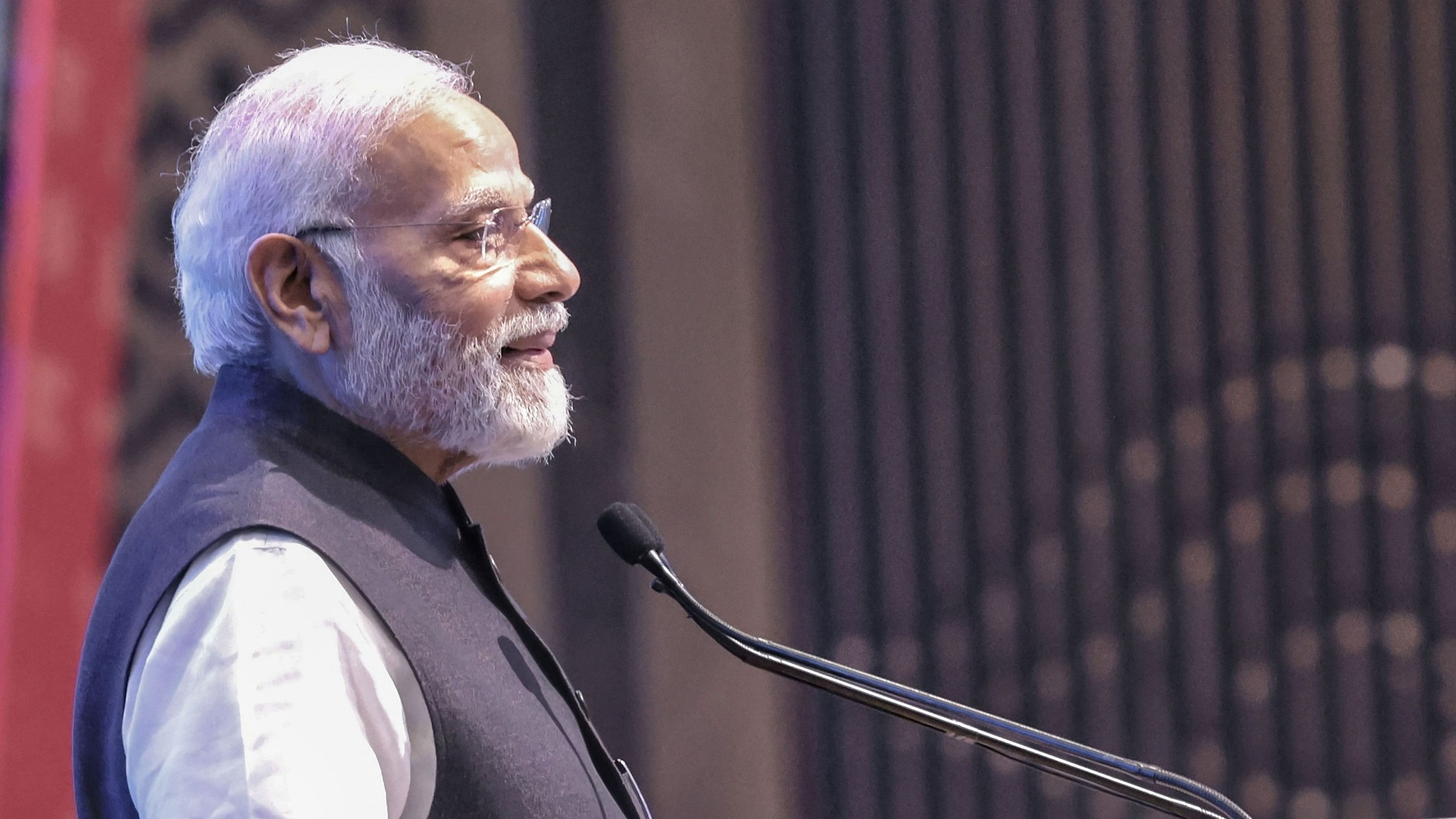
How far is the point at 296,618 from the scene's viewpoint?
0.82 meters

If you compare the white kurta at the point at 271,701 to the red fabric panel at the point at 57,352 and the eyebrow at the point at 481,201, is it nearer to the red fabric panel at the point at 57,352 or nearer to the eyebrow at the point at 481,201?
the eyebrow at the point at 481,201

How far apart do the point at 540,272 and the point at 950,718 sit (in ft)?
1.71

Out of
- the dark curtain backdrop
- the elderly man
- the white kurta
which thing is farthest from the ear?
the dark curtain backdrop

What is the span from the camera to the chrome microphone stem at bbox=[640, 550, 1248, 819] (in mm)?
1018

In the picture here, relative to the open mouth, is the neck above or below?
below

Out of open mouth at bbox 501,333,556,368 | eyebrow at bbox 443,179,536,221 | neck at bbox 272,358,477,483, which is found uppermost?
→ eyebrow at bbox 443,179,536,221

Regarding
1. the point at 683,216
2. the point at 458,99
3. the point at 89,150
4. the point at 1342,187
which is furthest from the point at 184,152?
the point at 1342,187

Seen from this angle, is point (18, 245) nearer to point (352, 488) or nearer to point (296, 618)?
point (352, 488)

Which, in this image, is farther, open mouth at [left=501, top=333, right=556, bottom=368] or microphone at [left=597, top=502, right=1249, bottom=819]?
open mouth at [left=501, top=333, right=556, bottom=368]

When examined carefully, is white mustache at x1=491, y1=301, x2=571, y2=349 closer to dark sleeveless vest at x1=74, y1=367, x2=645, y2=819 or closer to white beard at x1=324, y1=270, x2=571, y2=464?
white beard at x1=324, y1=270, x2=571, y2=464

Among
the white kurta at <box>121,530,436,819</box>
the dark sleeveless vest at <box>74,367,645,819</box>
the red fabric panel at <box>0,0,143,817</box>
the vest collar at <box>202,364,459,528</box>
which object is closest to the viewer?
the white kurta at <box>121,530,436,819</box>

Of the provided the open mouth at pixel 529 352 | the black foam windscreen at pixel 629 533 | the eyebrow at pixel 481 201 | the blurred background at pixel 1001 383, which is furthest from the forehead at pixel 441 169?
the blurred background at pixel 1001 383

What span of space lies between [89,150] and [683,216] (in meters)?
0.95

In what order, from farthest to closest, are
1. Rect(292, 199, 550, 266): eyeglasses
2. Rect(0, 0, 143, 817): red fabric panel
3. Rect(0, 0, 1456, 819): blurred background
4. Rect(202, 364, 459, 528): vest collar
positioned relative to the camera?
1. Rect(0, 0, 1456, 819): blurred background
2. Rect(0, 0, 143, 817): red fabric panel
3. Rect(292, 199, 550, 266): eyeglasses
4. Rect(202, 364, 459, 528): vest collar
